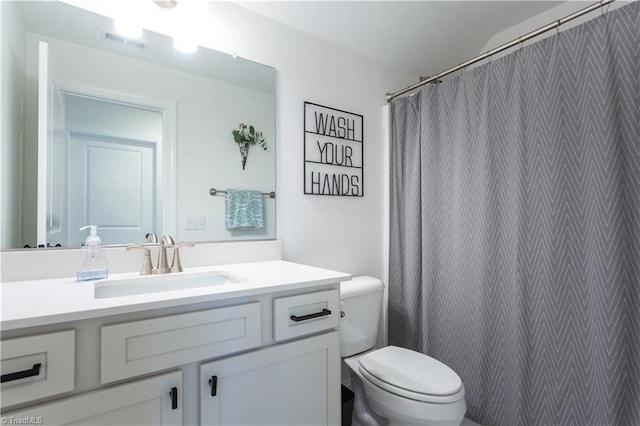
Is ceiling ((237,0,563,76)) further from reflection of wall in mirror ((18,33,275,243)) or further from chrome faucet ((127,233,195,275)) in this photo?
chrome faucet ((127,233,195,275))

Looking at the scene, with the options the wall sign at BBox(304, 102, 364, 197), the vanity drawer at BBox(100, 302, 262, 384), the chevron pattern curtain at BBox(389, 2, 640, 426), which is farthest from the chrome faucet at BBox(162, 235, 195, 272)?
the chevron pattern curtain at BBox(389, 2, 640, 426)

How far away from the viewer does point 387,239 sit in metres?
2.08

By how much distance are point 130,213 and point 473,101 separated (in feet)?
5.54

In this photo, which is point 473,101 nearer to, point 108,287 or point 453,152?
point 453,152

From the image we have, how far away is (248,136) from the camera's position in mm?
1538

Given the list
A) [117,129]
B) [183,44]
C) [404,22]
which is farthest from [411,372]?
[404,22]

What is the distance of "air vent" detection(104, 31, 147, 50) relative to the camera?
1.21 meters

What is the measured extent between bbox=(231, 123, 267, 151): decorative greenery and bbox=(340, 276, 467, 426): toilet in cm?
86

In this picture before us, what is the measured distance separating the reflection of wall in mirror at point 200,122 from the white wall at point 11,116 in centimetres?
11

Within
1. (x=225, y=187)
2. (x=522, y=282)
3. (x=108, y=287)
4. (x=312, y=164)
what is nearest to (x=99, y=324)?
(x=108, y=287)

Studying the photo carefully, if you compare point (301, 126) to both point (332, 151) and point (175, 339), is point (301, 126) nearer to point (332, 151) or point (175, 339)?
point (332, 151)

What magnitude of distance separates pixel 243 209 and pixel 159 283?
519mm

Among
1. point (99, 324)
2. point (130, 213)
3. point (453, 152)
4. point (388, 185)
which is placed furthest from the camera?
point (388, 185)

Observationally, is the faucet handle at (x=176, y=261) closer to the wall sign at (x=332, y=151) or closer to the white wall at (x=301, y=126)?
the white wall at (x=301, y=126)
